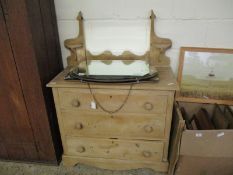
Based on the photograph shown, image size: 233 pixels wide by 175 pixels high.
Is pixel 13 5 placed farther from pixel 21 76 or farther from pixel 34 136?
pixel 34 136

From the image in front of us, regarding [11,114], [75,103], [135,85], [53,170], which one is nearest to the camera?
[135,85]

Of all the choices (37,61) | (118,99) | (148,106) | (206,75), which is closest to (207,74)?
(206,75)

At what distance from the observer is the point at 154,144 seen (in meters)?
1.43

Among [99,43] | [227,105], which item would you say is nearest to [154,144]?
[227,105]

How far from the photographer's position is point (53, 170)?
1605 mm

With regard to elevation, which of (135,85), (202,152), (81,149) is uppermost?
(135,85)

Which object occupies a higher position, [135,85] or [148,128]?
[135,85]

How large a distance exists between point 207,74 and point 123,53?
671 mm

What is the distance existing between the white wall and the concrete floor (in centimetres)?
90

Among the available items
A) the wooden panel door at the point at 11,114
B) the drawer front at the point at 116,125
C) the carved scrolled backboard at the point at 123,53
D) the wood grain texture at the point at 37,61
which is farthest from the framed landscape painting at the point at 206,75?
the wooden panel door at the point at 11,114

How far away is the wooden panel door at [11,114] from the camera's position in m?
1.27

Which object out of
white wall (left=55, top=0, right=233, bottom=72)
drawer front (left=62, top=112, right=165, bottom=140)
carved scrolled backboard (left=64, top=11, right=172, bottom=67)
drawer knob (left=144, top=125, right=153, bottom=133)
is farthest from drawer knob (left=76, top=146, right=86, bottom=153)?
white wall (left=55, top=0, right=233, bottom=72)

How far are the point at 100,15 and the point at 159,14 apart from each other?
430 millimetres

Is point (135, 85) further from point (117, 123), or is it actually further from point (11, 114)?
point (11, 114)
